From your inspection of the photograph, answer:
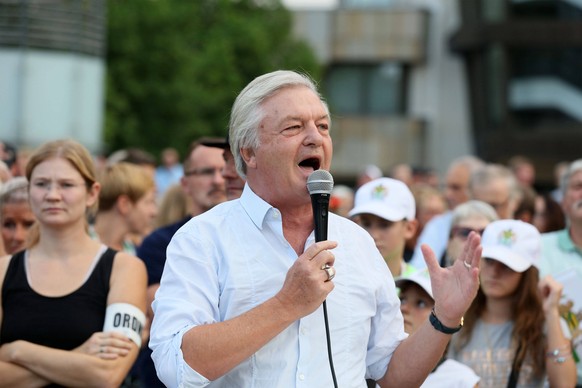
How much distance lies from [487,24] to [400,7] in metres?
6.09

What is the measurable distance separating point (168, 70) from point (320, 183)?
3072 centimetres

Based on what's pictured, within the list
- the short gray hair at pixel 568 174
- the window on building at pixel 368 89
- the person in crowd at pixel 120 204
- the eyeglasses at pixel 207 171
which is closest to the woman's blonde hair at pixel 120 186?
the person in crowd at pixel 120 204

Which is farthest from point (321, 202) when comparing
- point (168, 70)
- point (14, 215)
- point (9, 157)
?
point (168, 70)

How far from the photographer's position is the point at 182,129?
34.9 metres

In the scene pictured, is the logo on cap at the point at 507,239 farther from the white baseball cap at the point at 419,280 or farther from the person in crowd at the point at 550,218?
the person in crowd at the point at 550,218

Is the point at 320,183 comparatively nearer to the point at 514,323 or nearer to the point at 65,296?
the point at 65,296

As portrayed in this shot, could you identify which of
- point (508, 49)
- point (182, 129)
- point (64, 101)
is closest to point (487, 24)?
point (508, 49)

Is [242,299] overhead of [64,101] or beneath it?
beneath

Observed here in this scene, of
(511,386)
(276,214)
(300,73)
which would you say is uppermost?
(300,73)

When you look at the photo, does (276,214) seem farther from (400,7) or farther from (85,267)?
(400,7)

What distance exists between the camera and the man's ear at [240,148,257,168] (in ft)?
13.9

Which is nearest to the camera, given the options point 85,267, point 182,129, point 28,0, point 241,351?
point 241,351

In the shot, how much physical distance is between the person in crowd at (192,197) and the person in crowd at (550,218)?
516 centimetres

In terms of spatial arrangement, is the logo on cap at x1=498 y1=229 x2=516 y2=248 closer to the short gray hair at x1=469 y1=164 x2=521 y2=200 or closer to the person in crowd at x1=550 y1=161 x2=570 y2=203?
the person in crowd at x1=550 y1=161 x2=570 y2=203
